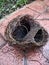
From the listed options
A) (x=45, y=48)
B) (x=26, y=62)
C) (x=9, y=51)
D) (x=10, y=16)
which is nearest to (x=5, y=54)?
(x=9, y=51)

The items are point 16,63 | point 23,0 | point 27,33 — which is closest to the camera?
point 16,63

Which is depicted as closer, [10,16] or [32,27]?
[32,27]

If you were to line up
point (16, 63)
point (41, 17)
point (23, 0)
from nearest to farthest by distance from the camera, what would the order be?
point (16, 63) < point (41, 17) < point (23, 0)

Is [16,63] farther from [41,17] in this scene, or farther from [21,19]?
[41,17]

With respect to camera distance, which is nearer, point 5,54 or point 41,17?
point 5,54

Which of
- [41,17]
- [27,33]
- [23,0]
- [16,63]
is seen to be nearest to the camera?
[16,63]

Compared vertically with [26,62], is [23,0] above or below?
above

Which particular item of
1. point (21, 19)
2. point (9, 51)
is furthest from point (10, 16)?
point (9, 51)

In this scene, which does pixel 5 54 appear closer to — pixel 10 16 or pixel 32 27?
pixel 32 27

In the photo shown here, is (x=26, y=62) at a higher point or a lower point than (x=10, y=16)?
lower
